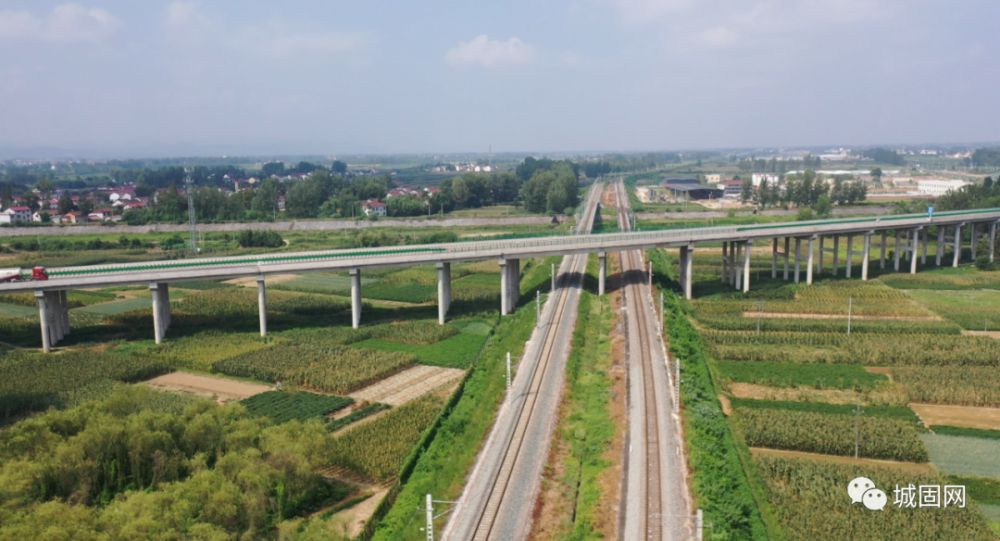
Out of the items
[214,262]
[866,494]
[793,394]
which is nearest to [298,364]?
[214,262]

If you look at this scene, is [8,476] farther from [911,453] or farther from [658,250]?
[658,250]

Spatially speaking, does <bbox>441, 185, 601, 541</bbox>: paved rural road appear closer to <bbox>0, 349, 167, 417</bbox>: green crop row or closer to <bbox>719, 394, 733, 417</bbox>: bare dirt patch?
<bbox>719, 394, 733, 417</bbox>: bare dirt patch

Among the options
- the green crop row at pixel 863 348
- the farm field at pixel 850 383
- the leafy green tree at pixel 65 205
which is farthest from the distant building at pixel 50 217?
the green crop row at pixel 863 348

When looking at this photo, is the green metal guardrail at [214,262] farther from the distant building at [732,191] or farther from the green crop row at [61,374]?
the distant building at [732,191]

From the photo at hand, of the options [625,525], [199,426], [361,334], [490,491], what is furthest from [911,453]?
[361,334]

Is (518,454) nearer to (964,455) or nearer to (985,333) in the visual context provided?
(964,455)

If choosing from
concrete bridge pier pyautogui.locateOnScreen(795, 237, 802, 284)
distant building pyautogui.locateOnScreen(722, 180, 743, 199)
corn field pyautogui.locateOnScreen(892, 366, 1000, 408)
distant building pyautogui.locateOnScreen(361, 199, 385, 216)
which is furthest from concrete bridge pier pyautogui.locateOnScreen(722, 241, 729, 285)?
distant building pyautogui.locateOnScreen(722, 180, 743, 199)
